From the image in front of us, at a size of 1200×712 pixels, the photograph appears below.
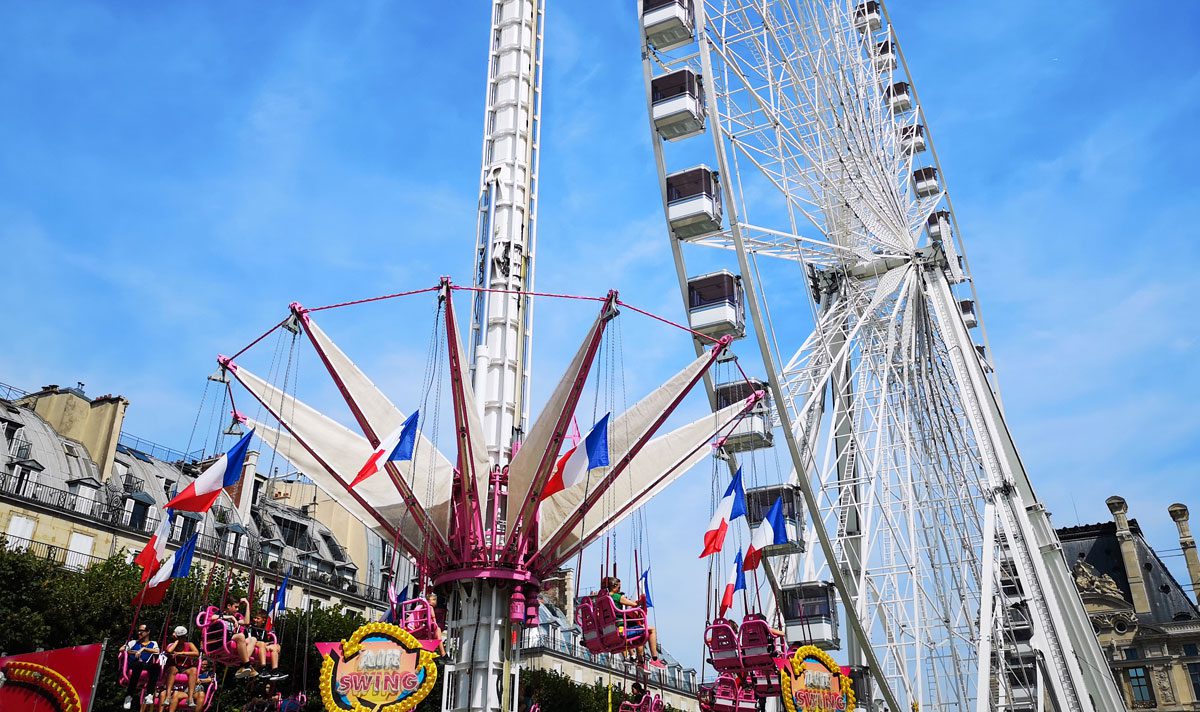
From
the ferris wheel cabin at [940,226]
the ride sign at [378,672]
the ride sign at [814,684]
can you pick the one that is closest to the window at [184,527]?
the ride sign at [378,672]

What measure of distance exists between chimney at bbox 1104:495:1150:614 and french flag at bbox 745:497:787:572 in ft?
A: 159

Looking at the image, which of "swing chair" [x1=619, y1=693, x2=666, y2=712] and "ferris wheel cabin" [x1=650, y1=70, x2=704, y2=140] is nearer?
"swing chair" [x1=619, y1=693, x2=666, y2=712]

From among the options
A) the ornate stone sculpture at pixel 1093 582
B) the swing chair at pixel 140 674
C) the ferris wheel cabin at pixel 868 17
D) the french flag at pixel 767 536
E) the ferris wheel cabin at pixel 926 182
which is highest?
the ferris wheel cabin at pixel 868 17

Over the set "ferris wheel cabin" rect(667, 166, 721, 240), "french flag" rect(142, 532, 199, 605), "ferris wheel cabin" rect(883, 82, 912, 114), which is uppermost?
"ferris wheel cabin" rect(883, 82, 912, 114)

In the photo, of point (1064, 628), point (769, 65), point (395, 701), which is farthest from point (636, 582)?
point (769, 65)

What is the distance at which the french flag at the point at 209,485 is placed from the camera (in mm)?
21234

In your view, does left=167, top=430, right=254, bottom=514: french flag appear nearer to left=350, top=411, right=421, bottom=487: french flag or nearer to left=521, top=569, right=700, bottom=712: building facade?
left=350, top=411, right=421, bottom=487: french flag

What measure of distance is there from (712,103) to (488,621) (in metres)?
13.8

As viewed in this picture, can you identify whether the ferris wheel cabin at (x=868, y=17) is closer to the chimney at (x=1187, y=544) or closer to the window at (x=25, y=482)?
the window at (x=25, y=482)

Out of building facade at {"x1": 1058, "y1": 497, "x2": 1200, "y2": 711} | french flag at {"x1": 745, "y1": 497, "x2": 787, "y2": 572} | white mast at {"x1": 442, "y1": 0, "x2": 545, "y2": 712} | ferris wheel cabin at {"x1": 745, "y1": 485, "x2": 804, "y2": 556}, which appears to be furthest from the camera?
building facade at {"x1": 1058, "y1": 497, "x2": 1200, "y2": 711}

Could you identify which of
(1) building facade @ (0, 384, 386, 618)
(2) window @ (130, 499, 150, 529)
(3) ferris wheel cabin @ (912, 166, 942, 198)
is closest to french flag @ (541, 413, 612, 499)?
(1) building facade @ (0, 384, 386, 618)

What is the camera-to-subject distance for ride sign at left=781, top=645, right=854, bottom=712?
23.5m

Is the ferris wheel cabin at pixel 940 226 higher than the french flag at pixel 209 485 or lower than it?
higher

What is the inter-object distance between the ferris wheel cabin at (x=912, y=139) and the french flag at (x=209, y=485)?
25699 millimetres
